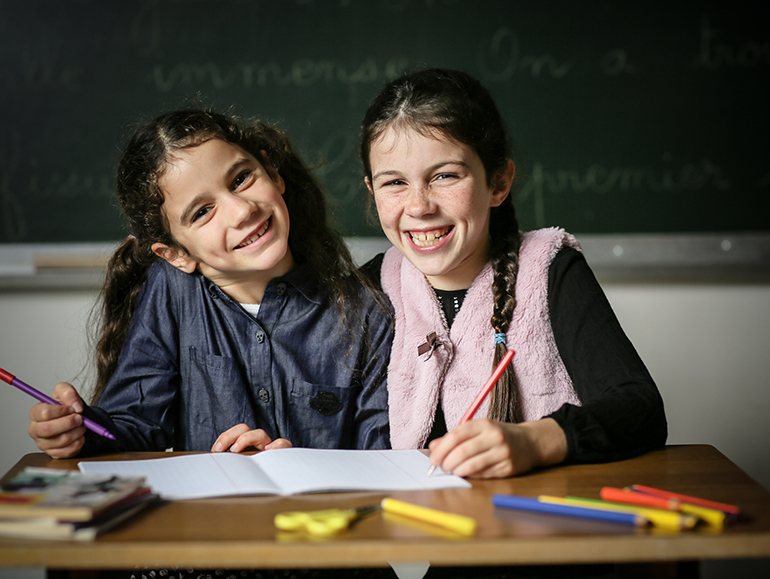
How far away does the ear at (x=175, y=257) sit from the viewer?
1405 millimetres

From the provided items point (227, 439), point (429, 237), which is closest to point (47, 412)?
point (227, 439)

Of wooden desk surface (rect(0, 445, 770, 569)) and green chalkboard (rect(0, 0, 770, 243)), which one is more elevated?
green chalkboard (rect(0, 0, 770, 243))

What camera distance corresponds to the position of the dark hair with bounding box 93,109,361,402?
1354 millimetres

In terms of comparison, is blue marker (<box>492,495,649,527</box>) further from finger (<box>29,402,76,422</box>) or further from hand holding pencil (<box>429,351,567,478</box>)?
finger (<box>29,402,76,422</box>)

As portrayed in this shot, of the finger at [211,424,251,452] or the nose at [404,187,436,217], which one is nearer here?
the finger at [211,424,251,452]

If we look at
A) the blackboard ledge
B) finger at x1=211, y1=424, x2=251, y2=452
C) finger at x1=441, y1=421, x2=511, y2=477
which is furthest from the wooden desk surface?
the blackboard ledge

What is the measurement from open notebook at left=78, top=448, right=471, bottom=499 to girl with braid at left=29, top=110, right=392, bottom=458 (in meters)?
0.31

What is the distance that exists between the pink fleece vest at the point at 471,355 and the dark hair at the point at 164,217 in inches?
6.1

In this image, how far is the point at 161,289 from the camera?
1.44 metres

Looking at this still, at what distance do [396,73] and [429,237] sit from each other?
100 cm

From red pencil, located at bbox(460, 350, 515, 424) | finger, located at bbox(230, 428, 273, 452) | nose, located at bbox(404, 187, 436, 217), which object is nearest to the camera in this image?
red pencil, located at bbox(460, 350, 515, 424)

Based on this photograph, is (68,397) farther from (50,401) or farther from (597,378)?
(597,378)

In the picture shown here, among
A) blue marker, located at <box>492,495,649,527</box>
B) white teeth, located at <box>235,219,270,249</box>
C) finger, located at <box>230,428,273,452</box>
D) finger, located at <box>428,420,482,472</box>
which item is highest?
white teeth, located at <box>235,219,270,249</box>

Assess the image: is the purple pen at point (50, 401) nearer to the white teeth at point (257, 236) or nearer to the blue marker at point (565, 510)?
the white teeth at point (257, 236)
